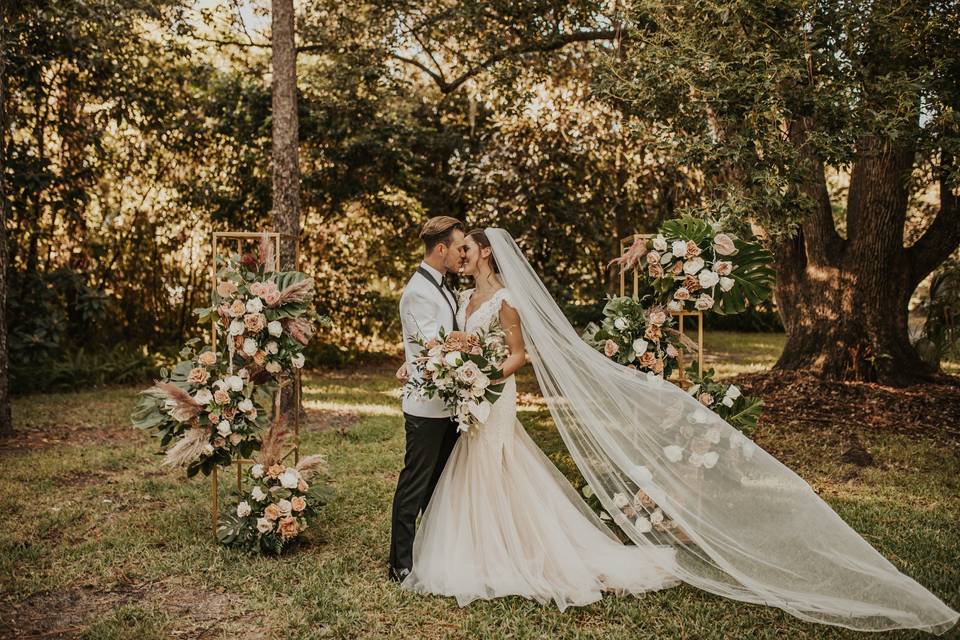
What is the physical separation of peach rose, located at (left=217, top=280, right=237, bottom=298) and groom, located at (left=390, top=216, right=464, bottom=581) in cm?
111

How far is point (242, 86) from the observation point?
11844 mm

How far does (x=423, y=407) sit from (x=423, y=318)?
51cm

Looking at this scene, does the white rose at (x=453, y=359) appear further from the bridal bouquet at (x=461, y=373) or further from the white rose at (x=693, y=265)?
the white rose at (x=693, y=265)

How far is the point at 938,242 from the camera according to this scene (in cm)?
892

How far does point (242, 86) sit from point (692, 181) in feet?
24.8

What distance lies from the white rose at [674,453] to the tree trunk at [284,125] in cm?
480

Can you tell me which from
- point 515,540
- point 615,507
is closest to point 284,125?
point 515,540

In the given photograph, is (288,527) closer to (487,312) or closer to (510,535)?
(510,535)

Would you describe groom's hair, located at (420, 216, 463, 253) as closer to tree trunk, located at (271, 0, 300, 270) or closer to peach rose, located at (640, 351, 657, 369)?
peach rose, located at (640, 351, 657, 369)

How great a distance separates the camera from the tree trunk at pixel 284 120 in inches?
298

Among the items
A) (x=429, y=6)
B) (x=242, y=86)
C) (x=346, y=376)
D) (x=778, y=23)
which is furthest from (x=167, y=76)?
(x=778, y=23)

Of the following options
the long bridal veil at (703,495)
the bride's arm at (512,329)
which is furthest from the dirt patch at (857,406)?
the bride's arm at (512,329)

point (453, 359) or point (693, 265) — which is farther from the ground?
point (693, 265)

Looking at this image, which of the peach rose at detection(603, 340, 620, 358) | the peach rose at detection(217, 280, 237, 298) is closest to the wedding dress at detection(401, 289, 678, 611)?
the peach rose at detection(603, 340, 620, 358)
